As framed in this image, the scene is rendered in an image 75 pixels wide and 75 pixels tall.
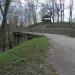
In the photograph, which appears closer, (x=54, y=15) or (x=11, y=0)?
(x=11, y=0)

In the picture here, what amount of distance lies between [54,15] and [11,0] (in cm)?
6983

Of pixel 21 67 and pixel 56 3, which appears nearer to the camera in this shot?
pixel 21 67

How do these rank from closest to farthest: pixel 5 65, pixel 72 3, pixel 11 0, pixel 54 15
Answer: pixel 5 65, pixel 11 0, pixel 72 3, pixel 54 15

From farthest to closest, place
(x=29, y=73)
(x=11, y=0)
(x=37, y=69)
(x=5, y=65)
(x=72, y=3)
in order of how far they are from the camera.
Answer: (x=72, y=3) < (x=11, y=0) < (x=5, y=65) < (x=37, y=69) < (x=29, y=73)

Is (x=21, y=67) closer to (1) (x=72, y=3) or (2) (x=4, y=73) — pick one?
(2) (x=4, y=73)

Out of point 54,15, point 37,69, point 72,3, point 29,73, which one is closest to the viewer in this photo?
point 29,73

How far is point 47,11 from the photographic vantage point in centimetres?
9519

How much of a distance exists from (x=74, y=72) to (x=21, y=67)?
81.9 inches

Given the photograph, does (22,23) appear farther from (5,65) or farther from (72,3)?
(5,65)

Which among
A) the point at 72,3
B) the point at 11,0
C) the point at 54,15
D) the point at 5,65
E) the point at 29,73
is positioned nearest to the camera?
the point at 29,73

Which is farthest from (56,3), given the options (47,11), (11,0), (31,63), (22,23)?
(31,63)

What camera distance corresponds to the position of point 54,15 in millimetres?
95188

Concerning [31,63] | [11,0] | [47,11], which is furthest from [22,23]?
[31,63]

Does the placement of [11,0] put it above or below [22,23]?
above
